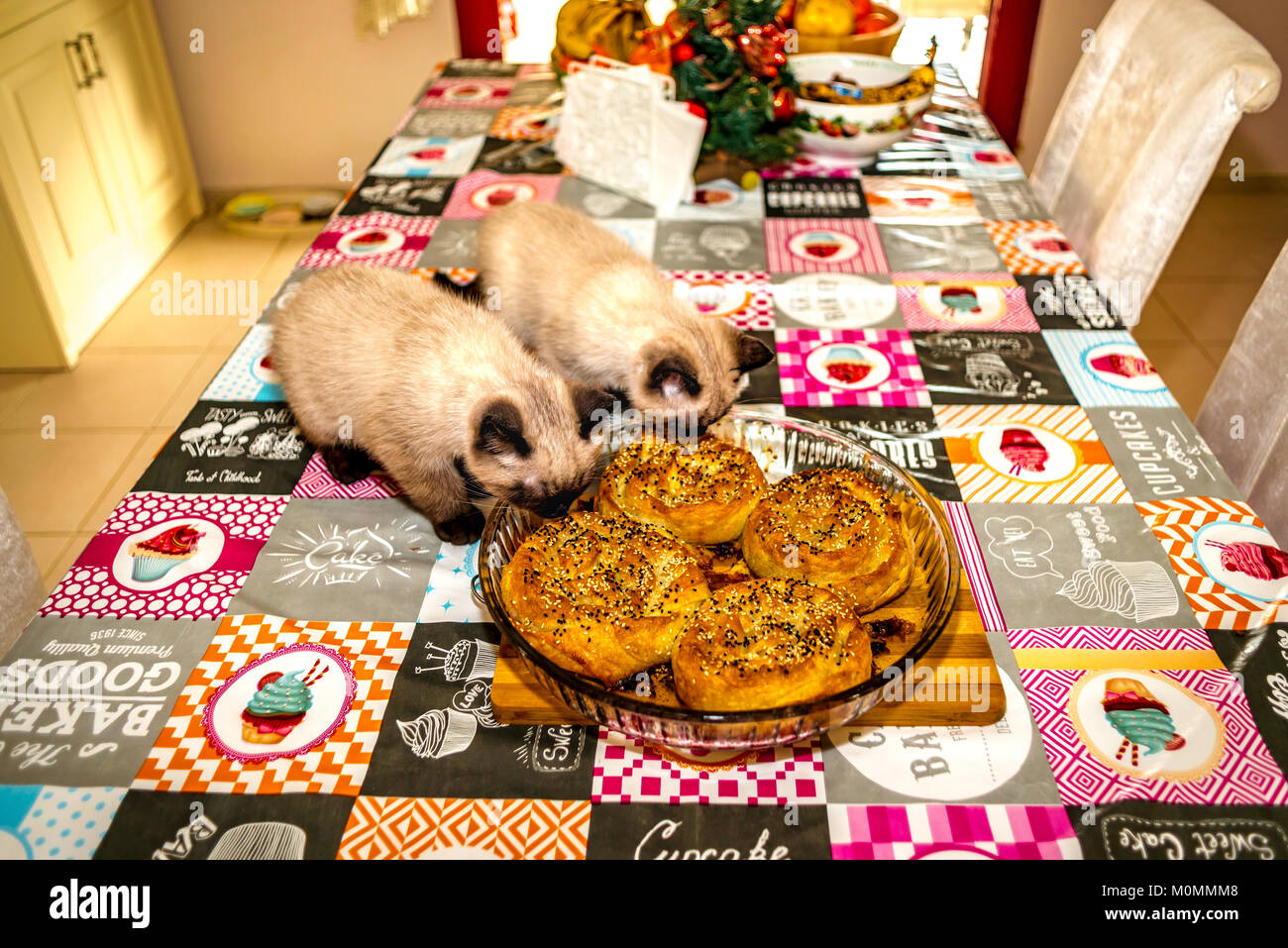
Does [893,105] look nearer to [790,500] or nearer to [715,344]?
[715,344]

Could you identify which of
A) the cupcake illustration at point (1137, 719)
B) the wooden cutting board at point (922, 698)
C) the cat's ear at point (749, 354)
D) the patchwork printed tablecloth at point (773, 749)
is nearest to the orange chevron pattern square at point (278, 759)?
the patchwork printed tablecloth at point (773, 749)

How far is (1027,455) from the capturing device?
135cm

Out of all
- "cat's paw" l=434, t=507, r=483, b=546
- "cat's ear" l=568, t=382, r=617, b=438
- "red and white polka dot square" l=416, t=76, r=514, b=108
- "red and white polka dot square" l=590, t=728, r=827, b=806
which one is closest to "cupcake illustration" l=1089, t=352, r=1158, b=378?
"cat's ear" l=568, t=382, r=617, b=438

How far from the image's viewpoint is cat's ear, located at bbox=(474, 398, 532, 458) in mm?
1228

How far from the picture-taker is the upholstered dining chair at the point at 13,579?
1.27m

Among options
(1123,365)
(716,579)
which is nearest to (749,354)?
(716,579)

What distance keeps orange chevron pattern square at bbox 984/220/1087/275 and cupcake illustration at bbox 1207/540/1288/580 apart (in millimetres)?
807

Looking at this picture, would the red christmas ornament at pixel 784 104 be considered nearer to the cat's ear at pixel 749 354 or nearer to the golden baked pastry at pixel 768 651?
the cat's ear at pixel 749 354

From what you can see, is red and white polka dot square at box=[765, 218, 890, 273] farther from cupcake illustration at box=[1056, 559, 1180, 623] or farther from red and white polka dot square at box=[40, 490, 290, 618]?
red and white polka dot square at box=[40, 490, 290, 618]

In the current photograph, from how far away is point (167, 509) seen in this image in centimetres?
128

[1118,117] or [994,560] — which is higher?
[1118,117]

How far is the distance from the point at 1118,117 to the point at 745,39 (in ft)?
3.03

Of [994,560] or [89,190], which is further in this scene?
[89,190]
